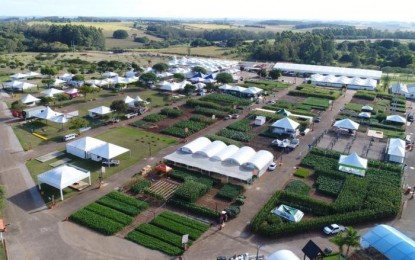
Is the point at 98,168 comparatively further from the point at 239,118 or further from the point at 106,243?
the point at 239,118

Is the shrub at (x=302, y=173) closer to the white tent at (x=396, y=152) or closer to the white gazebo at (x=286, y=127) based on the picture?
the white gazebo at (x=286, y=127)

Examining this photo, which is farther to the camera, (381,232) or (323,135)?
(323,135)

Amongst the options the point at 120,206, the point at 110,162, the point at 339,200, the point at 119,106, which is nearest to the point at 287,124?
the point at 339,200

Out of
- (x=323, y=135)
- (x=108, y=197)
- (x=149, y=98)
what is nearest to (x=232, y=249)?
(x=108, y=197)

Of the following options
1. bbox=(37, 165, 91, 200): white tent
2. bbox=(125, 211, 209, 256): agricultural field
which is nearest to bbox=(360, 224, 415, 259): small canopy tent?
bbox=(125, 211, 209, 256): agricultural field

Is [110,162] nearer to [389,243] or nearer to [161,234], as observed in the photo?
[161,234]

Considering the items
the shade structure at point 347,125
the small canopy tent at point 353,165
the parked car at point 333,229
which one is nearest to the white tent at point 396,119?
the shade structure at point 347,125
